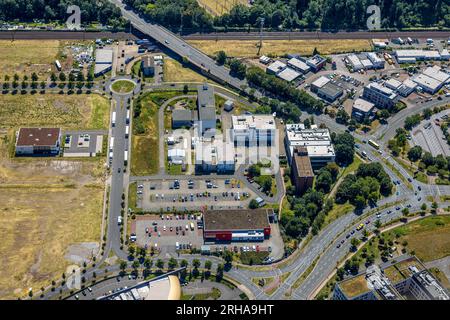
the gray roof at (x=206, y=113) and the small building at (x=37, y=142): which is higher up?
the gray roof at (x=206, y=113)

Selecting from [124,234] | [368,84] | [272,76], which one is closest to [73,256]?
[124,234]

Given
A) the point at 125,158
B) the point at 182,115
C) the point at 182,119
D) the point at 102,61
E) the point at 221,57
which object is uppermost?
the point at 221,57

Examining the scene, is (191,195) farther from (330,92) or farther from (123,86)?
(330,92)

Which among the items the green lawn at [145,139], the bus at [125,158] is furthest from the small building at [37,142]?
the green lawn at [145,139]

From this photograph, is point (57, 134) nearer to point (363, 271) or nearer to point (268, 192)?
point (268, 192)

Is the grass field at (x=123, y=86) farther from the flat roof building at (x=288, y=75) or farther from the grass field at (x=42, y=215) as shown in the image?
the flat roof building at (x=288, y=75)

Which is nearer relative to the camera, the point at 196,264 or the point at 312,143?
the point at 196,264

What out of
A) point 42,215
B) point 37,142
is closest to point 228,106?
point 37,142

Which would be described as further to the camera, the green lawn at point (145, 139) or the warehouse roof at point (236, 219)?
the green lawn at point (145, 139)

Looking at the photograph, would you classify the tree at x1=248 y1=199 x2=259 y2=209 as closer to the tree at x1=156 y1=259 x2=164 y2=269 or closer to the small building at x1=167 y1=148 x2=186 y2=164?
the small building at x1=167 y1=148 x2=186 y2=164
